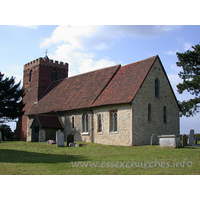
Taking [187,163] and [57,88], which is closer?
[187,163]

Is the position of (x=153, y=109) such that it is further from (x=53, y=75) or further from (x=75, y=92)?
(x=53, y=75)

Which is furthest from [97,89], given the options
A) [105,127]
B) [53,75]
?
[53,75]

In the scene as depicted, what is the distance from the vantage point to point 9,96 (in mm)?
35250

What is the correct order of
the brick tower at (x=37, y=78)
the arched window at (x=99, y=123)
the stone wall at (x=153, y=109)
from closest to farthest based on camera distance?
the stone wall at (x=153, y=109)
the arched window at (x=99, y=123)
the brick tower at (x=37, y=78)

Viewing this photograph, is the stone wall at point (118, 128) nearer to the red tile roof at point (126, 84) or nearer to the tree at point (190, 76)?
the red tile roof at point (126, 84)

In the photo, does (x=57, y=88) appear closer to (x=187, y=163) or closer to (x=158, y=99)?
(x=158, y=99)

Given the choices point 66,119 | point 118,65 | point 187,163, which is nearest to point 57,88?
point 66,119

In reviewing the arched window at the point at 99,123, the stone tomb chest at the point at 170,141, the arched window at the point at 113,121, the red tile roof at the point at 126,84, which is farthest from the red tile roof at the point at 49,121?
the stone tomb chest at the point at 170,141

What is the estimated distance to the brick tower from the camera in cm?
3990

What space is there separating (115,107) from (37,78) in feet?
64.1

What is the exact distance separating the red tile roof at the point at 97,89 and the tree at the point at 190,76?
25.6 feet

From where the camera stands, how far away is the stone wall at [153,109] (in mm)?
24047

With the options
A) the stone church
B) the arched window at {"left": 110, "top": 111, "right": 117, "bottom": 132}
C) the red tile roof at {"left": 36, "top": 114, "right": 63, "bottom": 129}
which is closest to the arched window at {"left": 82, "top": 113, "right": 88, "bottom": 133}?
the stone church

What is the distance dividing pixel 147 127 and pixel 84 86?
36.3ft
